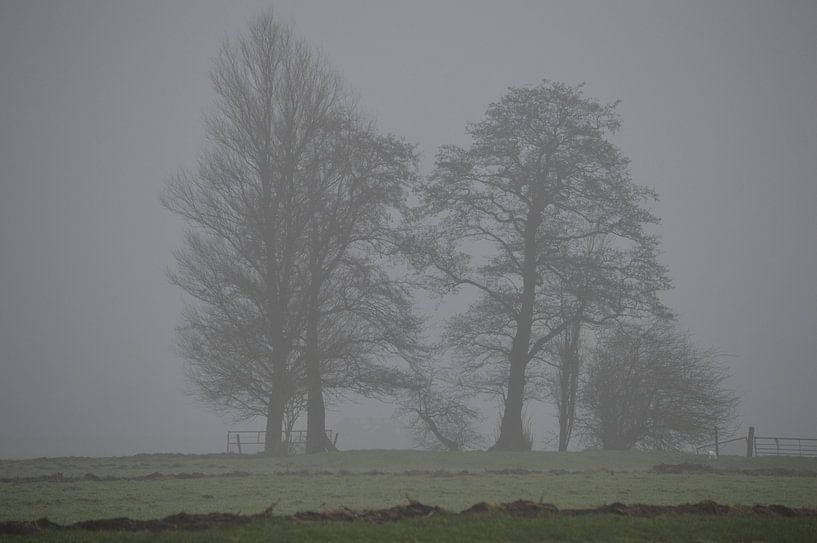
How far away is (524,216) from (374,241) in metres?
7.03

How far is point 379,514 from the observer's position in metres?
9.32

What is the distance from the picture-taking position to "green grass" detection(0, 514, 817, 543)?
8.05 metres

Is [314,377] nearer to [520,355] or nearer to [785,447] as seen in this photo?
[520,355]

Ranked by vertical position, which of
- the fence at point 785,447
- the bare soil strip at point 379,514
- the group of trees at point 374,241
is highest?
the group of trees at point 374,241

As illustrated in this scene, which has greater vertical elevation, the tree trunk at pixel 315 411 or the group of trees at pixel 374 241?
the group of trees at pixel 374 241

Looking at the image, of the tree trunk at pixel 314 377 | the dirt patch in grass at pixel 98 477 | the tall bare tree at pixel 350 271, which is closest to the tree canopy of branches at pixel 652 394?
the tall bare tree at pixel 350 271

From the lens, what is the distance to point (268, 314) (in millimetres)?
28719

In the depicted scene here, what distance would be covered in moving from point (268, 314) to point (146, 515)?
721 inches

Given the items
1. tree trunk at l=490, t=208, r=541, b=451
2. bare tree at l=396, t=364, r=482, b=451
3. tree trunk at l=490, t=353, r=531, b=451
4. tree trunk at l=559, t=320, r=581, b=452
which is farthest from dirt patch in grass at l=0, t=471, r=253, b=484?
tree trunk at l=559, t=320, r=581, b=452

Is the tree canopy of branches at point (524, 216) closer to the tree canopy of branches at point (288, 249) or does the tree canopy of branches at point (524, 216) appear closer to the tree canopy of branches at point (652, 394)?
the tree canopy of branches at point (288, 249)

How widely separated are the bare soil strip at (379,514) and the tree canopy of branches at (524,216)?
19.5 meters

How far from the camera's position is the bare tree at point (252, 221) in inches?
1139

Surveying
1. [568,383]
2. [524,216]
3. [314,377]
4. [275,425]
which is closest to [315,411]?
[275,425]

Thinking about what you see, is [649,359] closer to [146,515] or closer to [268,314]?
[268,314]
